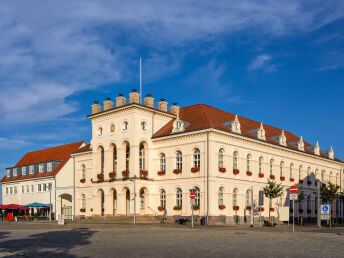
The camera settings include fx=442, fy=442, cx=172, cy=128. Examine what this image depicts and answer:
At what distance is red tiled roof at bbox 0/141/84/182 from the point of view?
216ft

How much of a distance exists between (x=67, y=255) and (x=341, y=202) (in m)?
58.6

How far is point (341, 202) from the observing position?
6625 centimetres

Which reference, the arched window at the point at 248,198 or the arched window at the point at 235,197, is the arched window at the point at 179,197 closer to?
the arched window at the point at 235,197

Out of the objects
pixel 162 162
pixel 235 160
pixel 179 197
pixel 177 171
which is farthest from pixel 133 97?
pixel 235 160

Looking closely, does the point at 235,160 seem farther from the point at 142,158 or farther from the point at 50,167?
the point at 50,167

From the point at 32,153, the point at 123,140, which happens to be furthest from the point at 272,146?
the point at 32,153

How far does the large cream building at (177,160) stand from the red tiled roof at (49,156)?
1342 cm

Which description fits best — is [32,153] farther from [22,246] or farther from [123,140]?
[22,246]

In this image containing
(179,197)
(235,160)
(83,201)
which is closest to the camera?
(179,197)

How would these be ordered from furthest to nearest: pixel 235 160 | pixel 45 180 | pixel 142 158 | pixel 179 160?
1. pixel 45 180
2. pixel 142 158
3. pixel 235 160
4. pixel 179 160

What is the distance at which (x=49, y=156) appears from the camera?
70.0 metres

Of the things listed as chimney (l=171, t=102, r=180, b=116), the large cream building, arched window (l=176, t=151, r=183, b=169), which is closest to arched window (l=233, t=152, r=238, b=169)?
the large cream building

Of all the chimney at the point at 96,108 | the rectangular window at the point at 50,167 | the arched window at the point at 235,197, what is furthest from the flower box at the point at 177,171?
the rectangular window at the point at 50,167

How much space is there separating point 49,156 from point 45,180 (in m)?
5.75
